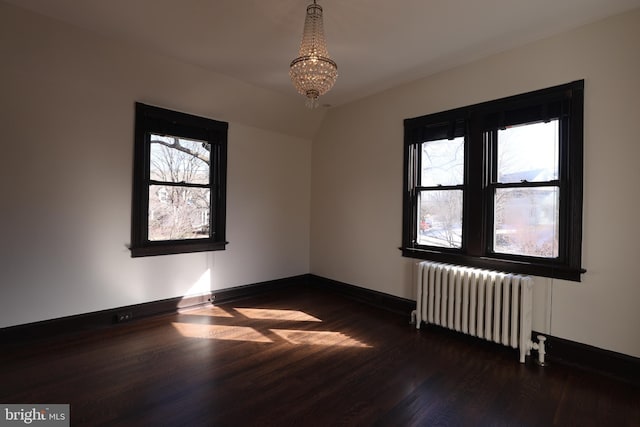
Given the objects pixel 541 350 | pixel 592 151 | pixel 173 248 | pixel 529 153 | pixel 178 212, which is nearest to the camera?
pixel 592 151

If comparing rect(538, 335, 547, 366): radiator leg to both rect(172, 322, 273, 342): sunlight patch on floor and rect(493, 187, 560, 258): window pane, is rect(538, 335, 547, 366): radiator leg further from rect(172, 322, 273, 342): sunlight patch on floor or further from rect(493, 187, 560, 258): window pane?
rect(172, 322, 273, 342): sunlight patch on floor

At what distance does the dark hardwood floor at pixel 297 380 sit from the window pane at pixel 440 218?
3.48 ft

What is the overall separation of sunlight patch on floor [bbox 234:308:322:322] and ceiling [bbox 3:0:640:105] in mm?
2997

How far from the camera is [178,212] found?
4.09 m

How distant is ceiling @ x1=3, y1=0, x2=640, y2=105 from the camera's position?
253cm

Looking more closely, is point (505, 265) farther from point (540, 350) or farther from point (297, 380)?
point (297, 380)

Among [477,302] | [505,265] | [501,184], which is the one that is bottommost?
[477,302]

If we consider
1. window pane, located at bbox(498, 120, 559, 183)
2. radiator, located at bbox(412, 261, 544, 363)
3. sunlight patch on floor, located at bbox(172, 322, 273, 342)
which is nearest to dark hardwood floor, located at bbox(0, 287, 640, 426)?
sunlight patch on floor, located at bbox(172, 322, 273, 342)

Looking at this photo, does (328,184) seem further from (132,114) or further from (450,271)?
(132,114)

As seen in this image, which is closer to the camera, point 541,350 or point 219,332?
point 541,350

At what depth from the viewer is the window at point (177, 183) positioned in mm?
3684

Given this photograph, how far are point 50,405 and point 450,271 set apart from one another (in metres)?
3.51

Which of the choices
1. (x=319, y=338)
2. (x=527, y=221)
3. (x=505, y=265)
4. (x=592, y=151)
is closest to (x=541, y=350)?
(x=505, y=265)

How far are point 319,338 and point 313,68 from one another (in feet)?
8.40
